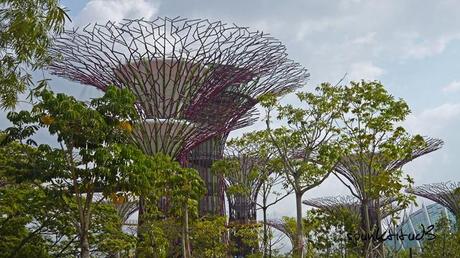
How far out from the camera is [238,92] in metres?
30.1

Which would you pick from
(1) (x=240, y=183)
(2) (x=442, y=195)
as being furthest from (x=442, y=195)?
(1) (x=240, y=183)

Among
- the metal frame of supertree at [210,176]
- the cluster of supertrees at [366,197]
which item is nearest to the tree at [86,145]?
the cluster of supertrees at [366,197]

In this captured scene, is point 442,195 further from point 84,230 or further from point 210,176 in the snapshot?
point 84,230

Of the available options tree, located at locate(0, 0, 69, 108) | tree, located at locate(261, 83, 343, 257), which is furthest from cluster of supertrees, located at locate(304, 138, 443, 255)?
tree, located at locate(0, 0, 69, 108)

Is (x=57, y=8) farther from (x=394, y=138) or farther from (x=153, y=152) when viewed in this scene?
(x=153, y=152)

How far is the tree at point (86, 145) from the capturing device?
12688 millimetres

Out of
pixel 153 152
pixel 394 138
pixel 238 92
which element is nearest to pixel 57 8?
pixel 394 138

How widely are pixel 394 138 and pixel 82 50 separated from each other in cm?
1394

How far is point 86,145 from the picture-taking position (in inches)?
524

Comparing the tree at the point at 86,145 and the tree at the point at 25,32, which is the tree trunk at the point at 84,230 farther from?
the tree at the point at 25,32

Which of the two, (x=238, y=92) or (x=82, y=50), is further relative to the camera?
(x=238, y=92)

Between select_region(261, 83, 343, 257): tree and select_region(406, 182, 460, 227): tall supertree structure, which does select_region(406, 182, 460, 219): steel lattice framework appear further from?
select_region(261, 83, 343, 257): tree

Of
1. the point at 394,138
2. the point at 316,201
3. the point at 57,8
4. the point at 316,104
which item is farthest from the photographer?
the point at 316,201

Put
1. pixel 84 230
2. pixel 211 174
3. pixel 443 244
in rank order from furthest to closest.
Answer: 1. pixel 211 174
2. pixel 443 244
3. pixel 84 230
